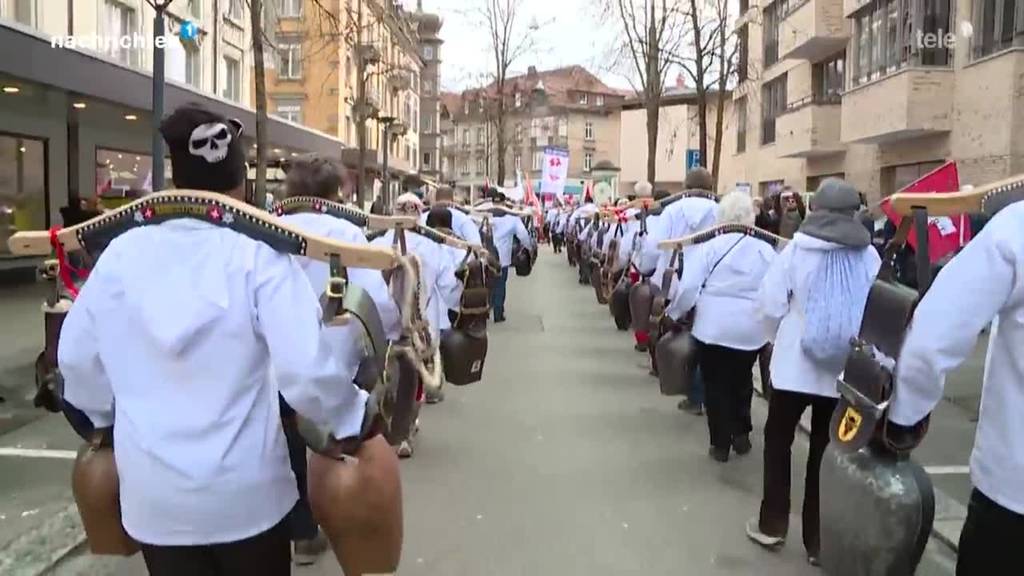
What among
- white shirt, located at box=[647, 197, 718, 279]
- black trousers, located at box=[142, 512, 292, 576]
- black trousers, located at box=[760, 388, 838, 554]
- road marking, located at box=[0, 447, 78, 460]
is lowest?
road marking, located at box=[0, 447, 78, 460]

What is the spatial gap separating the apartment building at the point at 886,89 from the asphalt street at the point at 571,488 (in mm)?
10741

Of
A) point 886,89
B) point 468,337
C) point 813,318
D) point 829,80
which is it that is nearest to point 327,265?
point 468,337

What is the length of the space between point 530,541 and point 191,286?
319cm

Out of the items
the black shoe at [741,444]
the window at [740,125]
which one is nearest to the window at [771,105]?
the window at [740,125]

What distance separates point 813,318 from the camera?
178 inches

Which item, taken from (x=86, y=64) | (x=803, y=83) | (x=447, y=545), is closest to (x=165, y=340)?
(x=447, y=545)

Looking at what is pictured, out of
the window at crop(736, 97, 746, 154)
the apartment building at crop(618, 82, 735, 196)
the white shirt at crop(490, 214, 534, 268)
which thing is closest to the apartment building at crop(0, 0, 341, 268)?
the white shirt at crop(490, 214, 534, 268)

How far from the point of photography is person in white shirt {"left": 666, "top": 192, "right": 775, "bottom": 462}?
6.29m

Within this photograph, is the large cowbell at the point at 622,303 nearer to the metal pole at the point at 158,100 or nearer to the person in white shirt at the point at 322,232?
the metal pole at the point at 158,100

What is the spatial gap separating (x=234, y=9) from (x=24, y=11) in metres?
11.5

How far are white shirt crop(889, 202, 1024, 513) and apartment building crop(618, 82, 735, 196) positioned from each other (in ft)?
123

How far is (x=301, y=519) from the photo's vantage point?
286 cm

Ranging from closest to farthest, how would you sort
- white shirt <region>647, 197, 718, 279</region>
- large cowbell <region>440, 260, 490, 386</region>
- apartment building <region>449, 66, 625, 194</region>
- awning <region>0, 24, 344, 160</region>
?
large cowbell <region>440, 260, 490, 386</region>, white shirt <region>647, 197, 718, 279</region>, awning <region>0, 24, 344, 160</region>, apartment building <region>449, 66, 625, 194</region>

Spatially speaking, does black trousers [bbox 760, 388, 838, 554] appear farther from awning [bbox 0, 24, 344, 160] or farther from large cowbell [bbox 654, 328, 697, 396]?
awning [bbox 0, 24, 344, 160]
